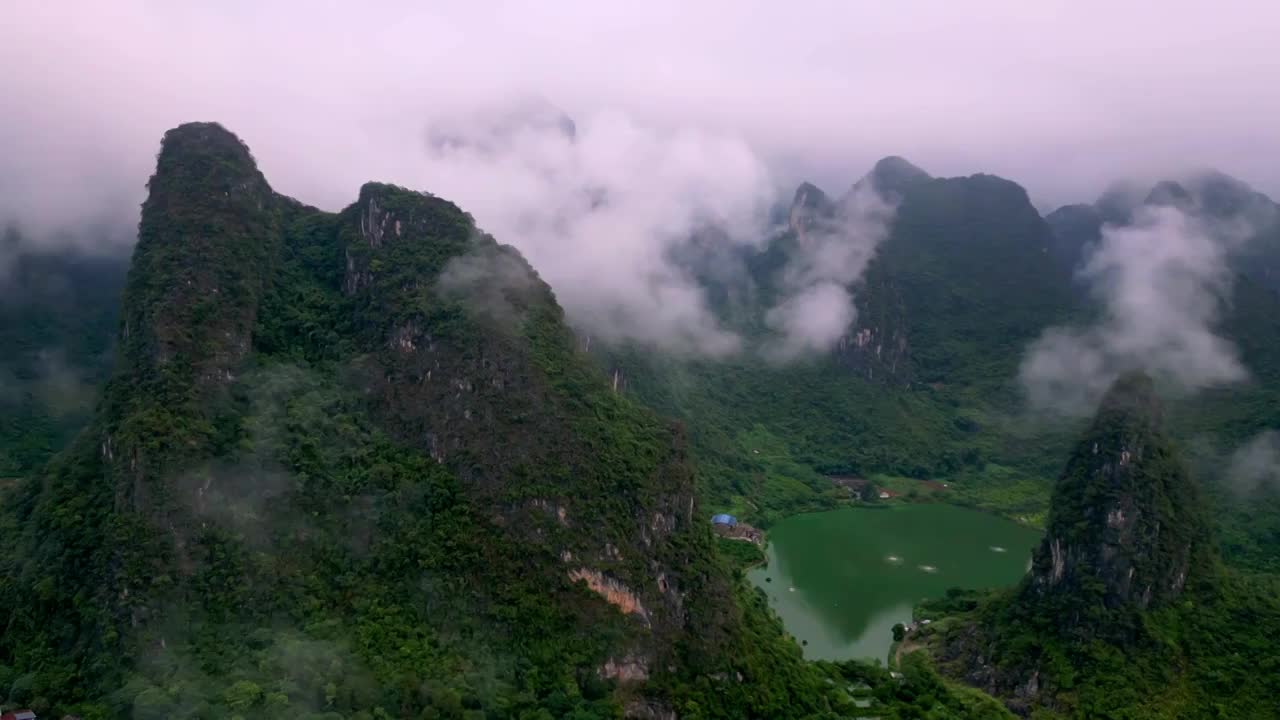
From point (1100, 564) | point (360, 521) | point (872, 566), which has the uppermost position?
point (1100, 564)

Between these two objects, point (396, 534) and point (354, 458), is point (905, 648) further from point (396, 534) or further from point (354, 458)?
point (354, 458)

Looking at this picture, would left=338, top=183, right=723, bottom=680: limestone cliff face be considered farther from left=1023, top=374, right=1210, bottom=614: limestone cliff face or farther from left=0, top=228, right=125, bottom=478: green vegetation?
left=0, top=228, right=125, bottom=478: green vegetation

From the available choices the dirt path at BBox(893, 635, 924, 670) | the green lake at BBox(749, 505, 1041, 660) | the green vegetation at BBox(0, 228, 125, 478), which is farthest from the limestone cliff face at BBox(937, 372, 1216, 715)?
the green vegetation at BBox(0, 228, 125, 478)

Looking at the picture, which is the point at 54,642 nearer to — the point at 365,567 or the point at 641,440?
the point at 365,567

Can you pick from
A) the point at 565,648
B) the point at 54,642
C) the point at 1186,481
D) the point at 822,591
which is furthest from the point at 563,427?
the point at 1186,481

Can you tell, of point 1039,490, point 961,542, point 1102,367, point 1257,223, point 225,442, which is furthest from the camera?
point 1257,223

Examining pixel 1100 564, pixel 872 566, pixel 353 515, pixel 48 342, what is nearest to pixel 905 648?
pixel 1100 564

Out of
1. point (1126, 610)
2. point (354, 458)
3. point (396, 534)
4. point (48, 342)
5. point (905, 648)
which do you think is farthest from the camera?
point (48, 342)
